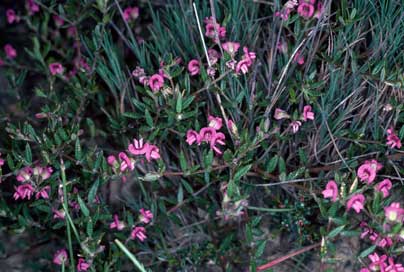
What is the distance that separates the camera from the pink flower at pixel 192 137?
1.62 metres

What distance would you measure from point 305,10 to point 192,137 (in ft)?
1.55

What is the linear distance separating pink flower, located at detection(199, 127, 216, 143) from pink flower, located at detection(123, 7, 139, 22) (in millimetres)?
535

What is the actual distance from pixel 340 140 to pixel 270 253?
0.39 m

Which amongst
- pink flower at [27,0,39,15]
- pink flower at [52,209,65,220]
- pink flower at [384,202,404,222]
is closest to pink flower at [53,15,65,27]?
pink flower at [27,0,39,15]

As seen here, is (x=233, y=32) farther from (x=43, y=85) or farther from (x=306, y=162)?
(x=43, y=85)

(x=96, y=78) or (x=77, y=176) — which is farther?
(x=96, y=78)

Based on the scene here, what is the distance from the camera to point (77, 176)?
182cm

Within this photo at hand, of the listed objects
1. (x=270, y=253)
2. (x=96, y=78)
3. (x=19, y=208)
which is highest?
(x=96, y=78)

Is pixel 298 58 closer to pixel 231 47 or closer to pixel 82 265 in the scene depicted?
pixel 231 47

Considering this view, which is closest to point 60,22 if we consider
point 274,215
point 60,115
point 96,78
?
point 96,78

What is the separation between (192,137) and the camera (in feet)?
5.37

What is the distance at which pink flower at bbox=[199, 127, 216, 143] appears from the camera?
1.62 m

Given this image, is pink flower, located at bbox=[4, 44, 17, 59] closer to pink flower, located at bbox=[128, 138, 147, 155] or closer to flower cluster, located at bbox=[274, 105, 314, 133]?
pink flower, located at bbox=[128, 138, 147, 155]

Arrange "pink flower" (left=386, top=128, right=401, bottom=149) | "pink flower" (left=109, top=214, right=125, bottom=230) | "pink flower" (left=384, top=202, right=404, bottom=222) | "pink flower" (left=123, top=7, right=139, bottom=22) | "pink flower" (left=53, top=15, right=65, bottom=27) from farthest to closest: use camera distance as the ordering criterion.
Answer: "pink flower" (left=53, top=15, right=65, bottom=27) < "pink flower" (left=123, top=7, right=139, bottom=22) < "pink flower" (left=109, top=214, right=125, bottom=230) < "pink flower" (left=386, top=128, right=401, bottom=149) < "pink flower" (left=384, top=202, right=404, bottom=222)
